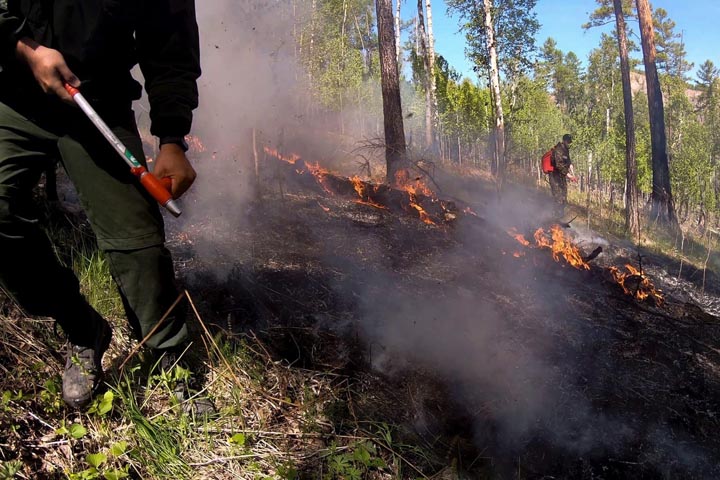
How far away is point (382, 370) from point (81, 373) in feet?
5.10

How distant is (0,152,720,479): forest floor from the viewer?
163 centimetres

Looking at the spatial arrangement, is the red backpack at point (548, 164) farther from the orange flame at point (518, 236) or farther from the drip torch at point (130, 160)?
the drip torch at point (130, 160)

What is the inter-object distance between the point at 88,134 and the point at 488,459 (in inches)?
88.8

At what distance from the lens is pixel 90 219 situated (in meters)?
1.63

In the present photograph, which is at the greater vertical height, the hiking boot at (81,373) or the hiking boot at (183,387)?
the hiking boot at (81,373)

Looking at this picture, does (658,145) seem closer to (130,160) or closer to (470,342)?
(470,342)

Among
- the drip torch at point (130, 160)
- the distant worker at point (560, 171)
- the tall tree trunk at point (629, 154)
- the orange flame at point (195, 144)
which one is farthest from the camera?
the tall tree trunk at point (629, 154)

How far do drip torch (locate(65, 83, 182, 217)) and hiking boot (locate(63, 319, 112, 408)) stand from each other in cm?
69

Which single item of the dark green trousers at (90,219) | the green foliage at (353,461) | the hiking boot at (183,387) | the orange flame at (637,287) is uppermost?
the dark green trousers at (90,219)

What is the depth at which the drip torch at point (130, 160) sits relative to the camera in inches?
56.1

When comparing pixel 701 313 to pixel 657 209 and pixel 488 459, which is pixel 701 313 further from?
pixel 657 209

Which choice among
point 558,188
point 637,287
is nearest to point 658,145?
point 558,188

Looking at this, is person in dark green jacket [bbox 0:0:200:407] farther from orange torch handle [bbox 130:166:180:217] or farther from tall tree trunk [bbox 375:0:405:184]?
tall tree trunk [bbox 375:0:405:184]

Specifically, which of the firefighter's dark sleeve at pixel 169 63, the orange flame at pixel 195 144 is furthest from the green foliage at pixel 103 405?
the orange flame at pixel 195 144
